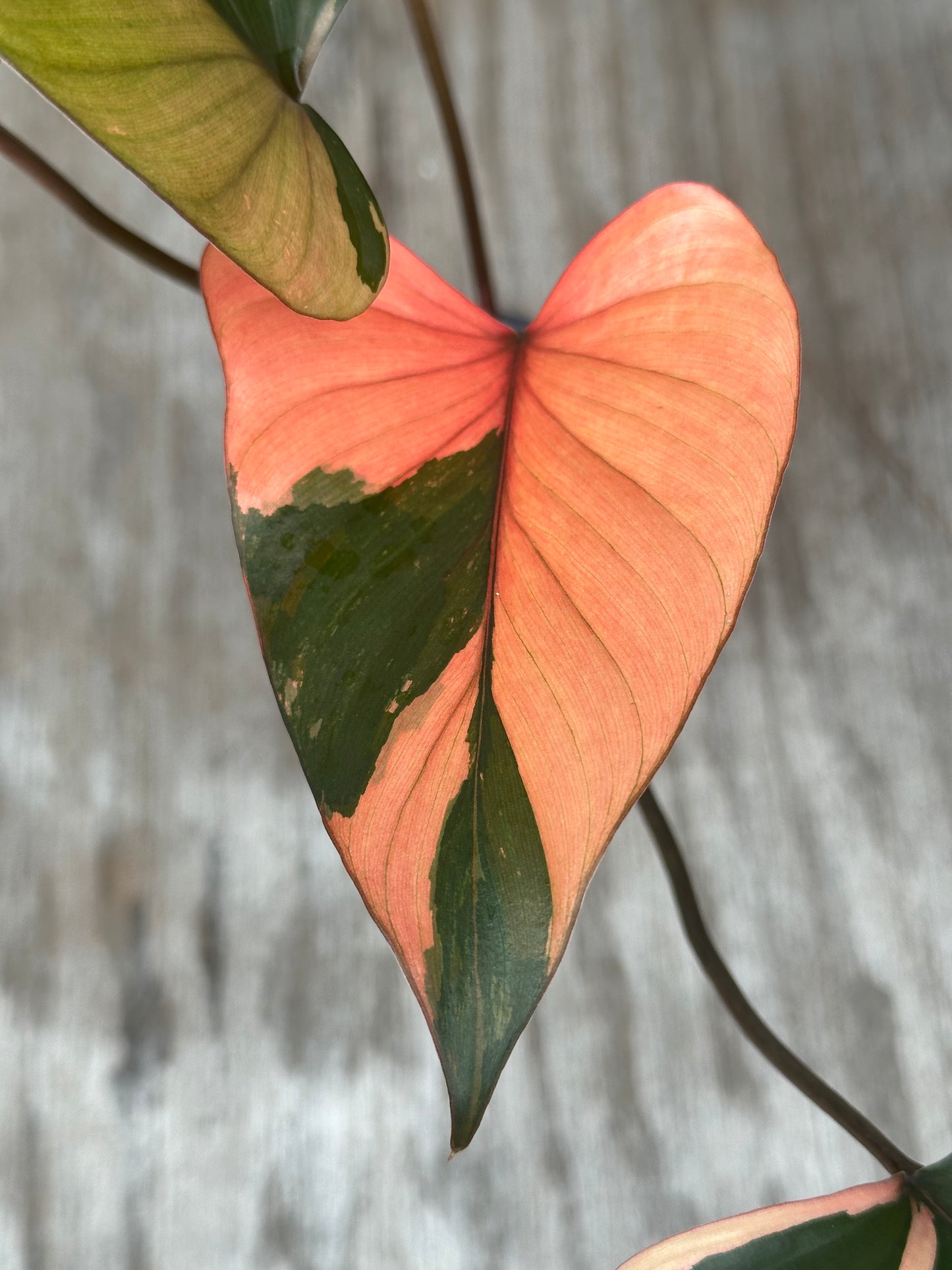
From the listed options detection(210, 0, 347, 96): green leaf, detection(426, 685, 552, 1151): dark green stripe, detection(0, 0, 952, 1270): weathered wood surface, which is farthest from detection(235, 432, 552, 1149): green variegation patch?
detection(0, 0, 952, 1270): weathered wood surface

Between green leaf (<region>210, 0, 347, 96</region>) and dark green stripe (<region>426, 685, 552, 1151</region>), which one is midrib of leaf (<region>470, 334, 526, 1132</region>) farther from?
green leaf (<region>210, 0, 347, 96</region>)

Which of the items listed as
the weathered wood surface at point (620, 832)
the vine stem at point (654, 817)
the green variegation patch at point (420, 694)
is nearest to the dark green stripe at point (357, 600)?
the green variegation patch at point (420, 694)

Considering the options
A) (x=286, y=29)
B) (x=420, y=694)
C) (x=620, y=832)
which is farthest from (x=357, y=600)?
(x=620, y=832)

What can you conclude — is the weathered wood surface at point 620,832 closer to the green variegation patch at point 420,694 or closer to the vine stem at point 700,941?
the vine stem at point 700,941

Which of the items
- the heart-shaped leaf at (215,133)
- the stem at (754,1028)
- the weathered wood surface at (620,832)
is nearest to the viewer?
the heart-shaped leaf at (215,133)

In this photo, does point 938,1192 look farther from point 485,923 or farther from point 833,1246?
point 485,923

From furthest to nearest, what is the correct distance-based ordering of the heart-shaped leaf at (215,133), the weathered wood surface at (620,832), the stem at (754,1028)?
the weathered wood surface at (620,832) < the stem at (754,1028) < the heart-shaped leaf at (215,133)
